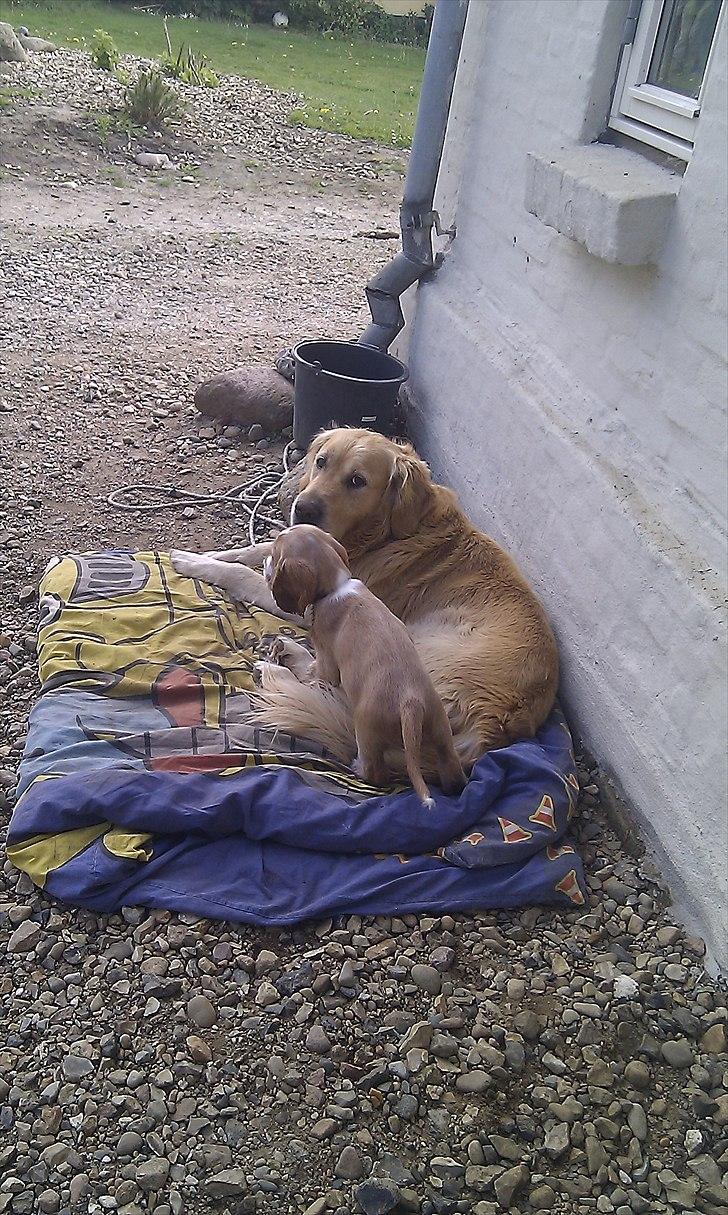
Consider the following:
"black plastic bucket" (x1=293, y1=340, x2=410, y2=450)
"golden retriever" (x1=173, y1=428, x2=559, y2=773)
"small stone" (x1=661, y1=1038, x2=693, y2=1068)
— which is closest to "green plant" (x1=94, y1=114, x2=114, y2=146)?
"black plastic bucket" (x1=293, y1=340, x2=410, y2=450)

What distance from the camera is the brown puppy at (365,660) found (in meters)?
3.10

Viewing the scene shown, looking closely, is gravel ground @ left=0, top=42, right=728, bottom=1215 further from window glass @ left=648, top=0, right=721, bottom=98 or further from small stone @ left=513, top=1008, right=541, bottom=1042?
window glass @ left=648, top=0, right=721, bottom=98

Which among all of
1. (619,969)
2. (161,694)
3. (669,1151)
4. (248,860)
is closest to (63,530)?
Answer: (161,694)

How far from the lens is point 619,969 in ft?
9.14

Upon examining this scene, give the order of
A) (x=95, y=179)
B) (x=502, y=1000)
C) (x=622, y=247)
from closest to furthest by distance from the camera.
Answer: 1. (x=502, y=1000)
2. (x=622, y=247)
3. (x=95, y=179)

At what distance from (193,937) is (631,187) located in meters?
2.80

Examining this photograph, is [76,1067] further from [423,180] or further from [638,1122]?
[423,180]

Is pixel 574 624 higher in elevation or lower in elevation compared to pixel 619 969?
higher

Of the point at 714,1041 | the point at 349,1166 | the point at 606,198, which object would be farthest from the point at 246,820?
the point at 606,198

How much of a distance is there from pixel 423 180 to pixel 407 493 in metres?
2.31

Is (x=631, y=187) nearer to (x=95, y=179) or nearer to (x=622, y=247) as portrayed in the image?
(x=622, y=247)

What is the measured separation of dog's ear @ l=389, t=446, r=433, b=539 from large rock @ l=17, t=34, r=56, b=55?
1367 centimetres

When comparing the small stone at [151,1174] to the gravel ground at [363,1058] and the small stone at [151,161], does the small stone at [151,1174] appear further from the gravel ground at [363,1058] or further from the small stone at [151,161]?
the small stone at [151,161]

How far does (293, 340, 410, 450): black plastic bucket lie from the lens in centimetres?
492
